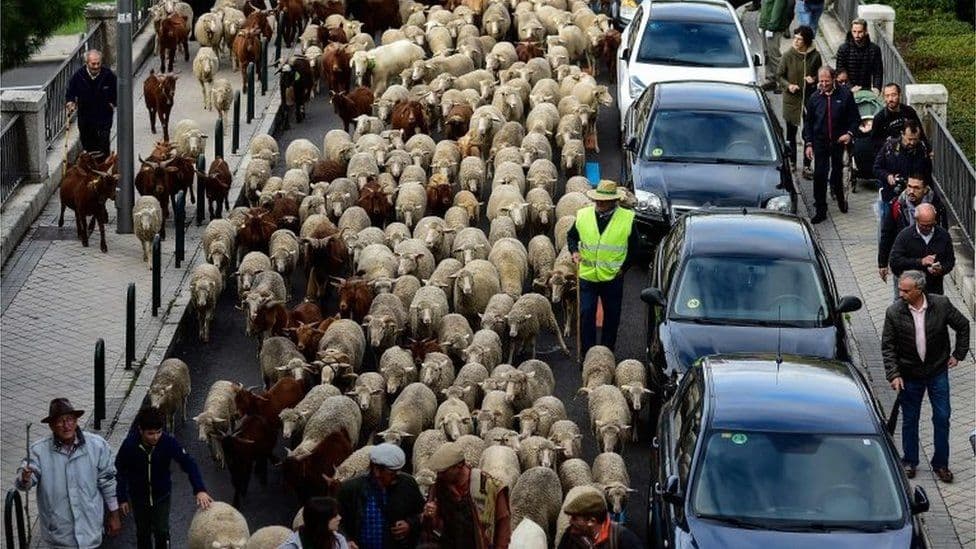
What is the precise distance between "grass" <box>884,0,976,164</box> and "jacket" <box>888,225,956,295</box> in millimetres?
7243

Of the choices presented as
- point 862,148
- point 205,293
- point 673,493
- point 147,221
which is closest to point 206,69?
point 147,221

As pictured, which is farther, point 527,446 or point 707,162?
point 707,162

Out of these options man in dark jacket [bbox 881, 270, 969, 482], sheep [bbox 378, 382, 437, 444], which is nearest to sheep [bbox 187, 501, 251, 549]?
sheep [bbox 378, 382, 437, 444]

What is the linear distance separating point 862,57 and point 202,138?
876 centimetres

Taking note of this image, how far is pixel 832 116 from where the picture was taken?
23781 millimetres

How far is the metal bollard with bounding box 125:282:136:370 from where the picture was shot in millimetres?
19438

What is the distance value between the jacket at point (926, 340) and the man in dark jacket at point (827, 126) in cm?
704

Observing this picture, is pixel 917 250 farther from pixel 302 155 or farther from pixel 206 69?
pixel 206 69

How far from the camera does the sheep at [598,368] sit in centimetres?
1852

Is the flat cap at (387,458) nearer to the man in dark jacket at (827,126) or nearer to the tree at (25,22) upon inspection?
the tree at (25,22)

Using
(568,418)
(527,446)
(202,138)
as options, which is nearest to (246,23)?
(202,138)

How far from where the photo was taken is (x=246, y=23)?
31406 mm

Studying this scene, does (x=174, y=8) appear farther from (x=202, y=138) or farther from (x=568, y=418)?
(x=568, y=418)

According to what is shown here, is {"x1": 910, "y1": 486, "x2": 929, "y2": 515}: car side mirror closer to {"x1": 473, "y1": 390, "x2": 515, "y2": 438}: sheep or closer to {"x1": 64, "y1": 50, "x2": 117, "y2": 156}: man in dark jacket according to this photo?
{"x1": 473, "y1": 390, "x2": 515, "y2": 438}: sheep
